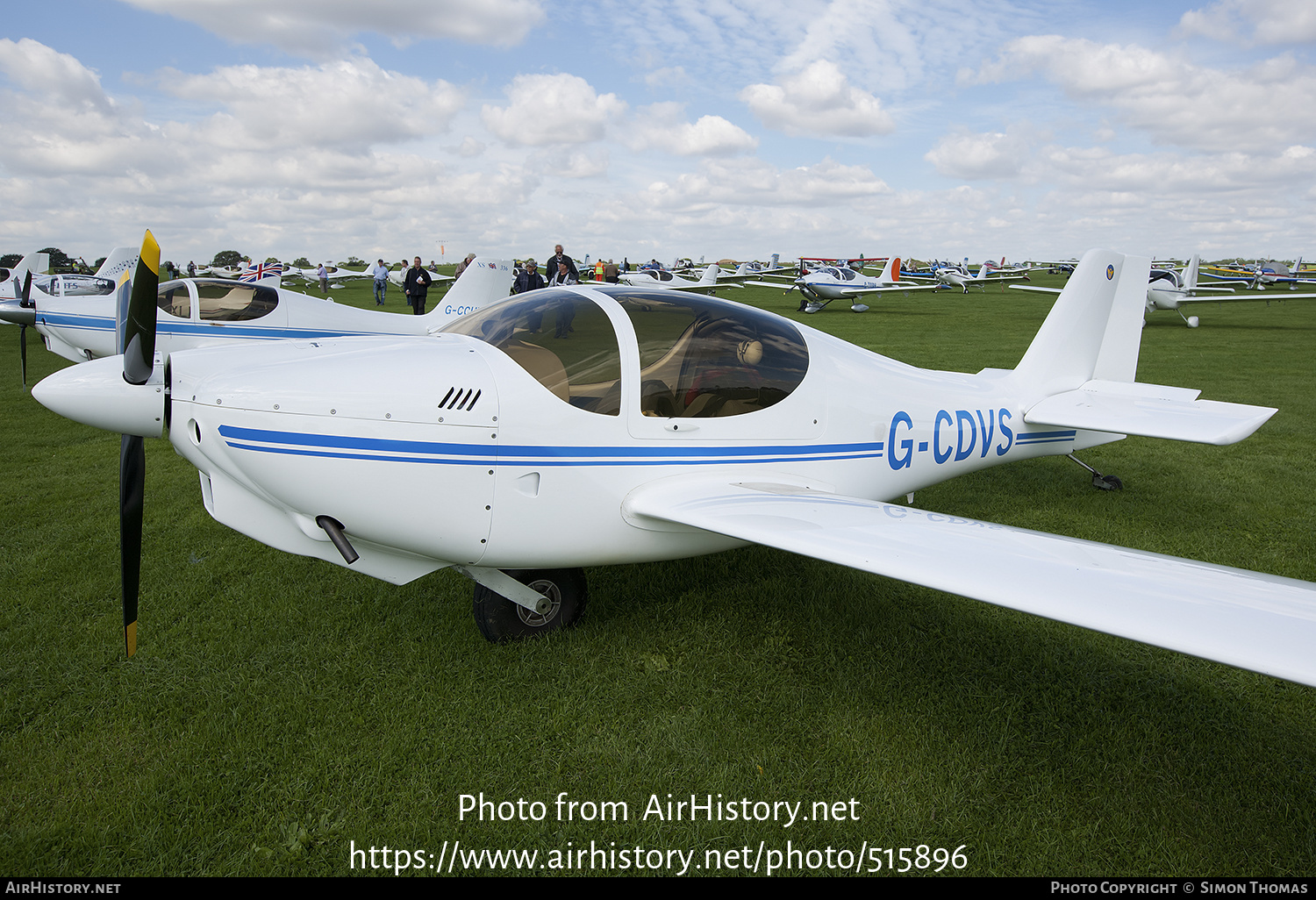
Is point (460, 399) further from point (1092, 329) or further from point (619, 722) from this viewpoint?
point (1092, 329)

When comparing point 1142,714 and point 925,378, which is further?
point 925,378

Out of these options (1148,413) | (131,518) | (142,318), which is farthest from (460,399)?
(1148,413)

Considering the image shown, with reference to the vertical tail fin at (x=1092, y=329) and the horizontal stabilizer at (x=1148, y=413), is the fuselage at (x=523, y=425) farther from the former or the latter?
the vertical tail fin at (x=1092, y=329)

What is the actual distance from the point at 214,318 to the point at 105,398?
283 inches

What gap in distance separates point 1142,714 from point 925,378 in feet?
7.25

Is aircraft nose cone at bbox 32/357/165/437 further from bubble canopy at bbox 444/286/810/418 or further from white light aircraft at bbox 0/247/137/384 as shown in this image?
white light aircraft at bbox 0/247/137/384

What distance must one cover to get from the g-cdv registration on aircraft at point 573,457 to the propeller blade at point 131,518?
0.02m

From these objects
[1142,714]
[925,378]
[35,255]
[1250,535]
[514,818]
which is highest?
[35,255]

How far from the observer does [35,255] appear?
22188mm

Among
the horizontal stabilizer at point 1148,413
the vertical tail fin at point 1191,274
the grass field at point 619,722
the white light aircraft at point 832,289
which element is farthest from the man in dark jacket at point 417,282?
the vertical tail fin at point 1191,274

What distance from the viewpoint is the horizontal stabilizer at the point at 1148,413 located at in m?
4.35

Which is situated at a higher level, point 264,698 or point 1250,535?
point 1250,535

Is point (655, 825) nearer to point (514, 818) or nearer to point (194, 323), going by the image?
point (514, 818)

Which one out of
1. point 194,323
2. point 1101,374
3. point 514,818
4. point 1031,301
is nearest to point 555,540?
point 514,818
